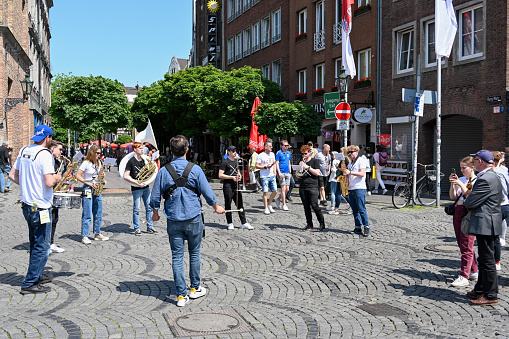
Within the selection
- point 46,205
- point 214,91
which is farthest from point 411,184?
point 214,91

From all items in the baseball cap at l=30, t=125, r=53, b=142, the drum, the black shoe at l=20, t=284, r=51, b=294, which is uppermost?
the baseball cap at l=30, t=125, r=53, b=142

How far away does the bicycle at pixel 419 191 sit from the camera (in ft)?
49.3

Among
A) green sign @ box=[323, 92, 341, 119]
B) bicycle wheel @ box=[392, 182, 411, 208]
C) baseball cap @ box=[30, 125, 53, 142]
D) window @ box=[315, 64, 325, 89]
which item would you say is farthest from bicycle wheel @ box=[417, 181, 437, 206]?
window @ box=[315, 64, 325, 89]

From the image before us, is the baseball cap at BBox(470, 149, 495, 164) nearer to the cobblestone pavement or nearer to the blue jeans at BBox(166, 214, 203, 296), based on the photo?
the cobblestone pavement

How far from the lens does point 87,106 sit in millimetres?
35938

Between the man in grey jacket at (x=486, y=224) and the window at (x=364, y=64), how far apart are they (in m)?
19.3

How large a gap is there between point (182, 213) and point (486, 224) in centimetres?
323

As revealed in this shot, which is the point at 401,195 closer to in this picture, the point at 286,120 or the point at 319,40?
the point at 286,120

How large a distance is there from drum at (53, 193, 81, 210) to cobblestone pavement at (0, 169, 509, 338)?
0.87 meters

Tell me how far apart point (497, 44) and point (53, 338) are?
1661cm

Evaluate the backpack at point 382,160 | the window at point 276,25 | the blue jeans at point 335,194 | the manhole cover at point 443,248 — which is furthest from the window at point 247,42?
the manhole cover at point 443,248

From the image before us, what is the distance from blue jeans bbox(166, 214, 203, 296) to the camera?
18.8 feet

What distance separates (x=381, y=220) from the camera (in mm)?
12617

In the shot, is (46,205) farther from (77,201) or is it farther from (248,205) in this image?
(248,205)
